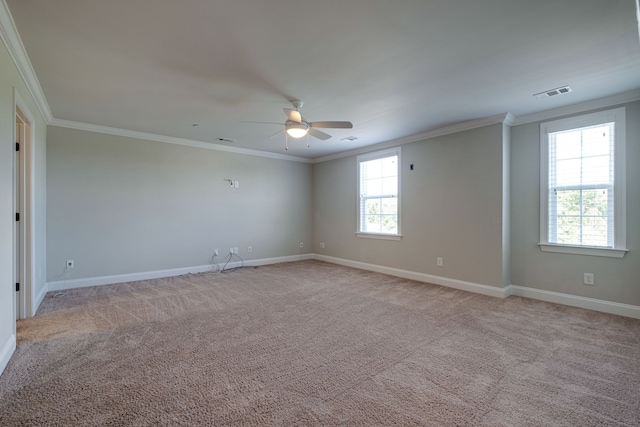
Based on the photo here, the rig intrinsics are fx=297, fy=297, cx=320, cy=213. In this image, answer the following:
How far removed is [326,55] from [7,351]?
11.7ft

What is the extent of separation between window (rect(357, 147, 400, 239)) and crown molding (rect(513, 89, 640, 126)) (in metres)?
2.03

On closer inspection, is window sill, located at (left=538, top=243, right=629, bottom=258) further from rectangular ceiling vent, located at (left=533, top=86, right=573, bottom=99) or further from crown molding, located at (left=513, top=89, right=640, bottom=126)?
rectangular ceiling vent, located at (left=533, top=86, right=573, bottom=99)

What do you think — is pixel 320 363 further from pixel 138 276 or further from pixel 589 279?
pixel 138 276

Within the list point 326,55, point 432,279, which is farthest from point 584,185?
point 326,55

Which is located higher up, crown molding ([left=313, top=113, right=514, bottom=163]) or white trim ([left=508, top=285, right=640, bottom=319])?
crown molding ([left=313, top=113, right=514, bottom=163])

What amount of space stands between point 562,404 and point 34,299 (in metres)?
5.12

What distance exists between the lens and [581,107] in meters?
3.73

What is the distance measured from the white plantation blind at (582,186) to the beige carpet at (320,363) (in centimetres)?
98

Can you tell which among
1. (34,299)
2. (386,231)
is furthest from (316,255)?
(34,299)

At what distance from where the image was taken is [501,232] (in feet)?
13.8

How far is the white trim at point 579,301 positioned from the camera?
3.45 meters

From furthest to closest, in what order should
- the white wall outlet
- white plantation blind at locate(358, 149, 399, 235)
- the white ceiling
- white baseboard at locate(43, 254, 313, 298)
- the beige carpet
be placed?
white plantation blind at locate(358, 149, 399, 235), white baseboard at locate(43, 254, 313, 298), the white wall outlet, the white ceiling, the beige carpet

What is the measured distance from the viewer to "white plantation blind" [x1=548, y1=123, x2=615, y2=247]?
11.8 ft

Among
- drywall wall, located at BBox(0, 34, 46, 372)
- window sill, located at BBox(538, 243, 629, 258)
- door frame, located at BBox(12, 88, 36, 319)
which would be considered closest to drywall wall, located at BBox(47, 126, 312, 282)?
door frame, located at BBox(12, 88, 36, 319)
